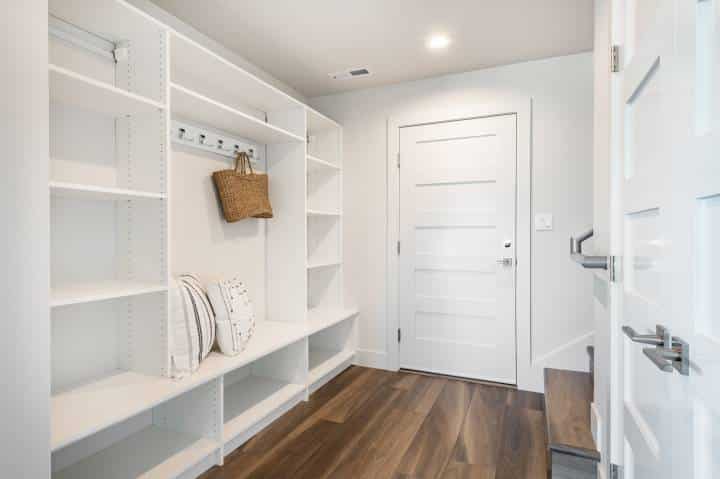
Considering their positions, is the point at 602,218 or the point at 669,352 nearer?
the point at 669,352

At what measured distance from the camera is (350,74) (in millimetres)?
Result: 3047

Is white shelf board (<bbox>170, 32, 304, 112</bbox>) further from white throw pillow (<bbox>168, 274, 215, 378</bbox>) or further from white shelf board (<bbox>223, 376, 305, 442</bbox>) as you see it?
white shelf board (<bbox>223, 376, 305, 442</bbox>)

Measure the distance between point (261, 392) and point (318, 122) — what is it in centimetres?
210

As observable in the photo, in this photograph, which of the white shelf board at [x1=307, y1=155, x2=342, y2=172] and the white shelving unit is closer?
the white shelving unit

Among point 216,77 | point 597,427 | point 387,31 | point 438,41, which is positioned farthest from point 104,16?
point 597,427

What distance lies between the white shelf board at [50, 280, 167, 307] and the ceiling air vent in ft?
7.03

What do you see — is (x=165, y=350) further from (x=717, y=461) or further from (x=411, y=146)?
(x=411, y=146)

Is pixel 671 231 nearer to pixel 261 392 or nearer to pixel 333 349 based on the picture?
pixel 261 392

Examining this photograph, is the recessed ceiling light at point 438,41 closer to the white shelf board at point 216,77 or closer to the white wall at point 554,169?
the white wall at point 554,169

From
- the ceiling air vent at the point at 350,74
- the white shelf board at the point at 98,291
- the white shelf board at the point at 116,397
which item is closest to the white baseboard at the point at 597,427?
the white shelf board at the point at 116,397

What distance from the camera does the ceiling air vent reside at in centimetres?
297

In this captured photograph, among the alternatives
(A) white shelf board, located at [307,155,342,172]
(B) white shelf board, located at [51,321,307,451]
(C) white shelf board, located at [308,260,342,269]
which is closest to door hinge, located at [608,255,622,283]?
(B) white shelf board, located at [51,321,307,451]

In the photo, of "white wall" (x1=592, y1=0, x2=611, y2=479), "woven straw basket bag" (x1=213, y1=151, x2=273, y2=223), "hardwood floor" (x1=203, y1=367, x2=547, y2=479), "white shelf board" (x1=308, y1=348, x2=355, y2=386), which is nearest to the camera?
"white wall" (x1=592, y1=0, x2=611, y2=479)

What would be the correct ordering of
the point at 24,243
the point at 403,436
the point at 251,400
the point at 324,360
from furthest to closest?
the point at 324,360
the point at 251,400
the point at 403,436
the point at 24,243
